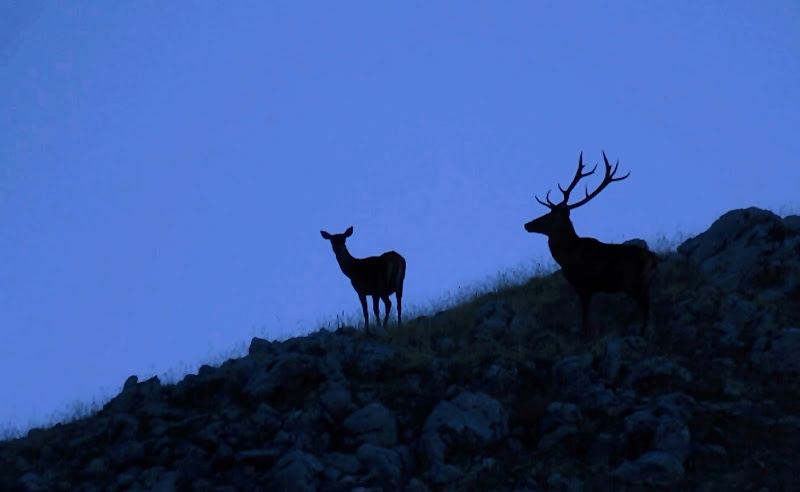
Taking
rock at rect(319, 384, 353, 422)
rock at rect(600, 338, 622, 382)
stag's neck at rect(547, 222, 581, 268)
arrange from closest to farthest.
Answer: rock at rect(319, 384, 353, 422) → rock at rect(600, 338, 622, 382) → stag's neck at rect(547, 222, 581, 268)

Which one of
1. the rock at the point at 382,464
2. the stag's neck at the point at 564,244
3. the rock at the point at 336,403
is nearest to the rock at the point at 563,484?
the rock at the point at 382,464

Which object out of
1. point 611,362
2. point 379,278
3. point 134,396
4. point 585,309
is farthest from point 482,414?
point 379,278

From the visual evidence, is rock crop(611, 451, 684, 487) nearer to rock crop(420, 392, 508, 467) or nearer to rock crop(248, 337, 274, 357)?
rock crop(420, 392, 508, 467)

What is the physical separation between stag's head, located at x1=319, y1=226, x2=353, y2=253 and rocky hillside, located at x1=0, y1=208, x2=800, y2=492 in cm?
324

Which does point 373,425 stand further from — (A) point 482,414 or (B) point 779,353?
(B) point 779,353

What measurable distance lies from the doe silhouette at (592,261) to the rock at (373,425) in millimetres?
4140

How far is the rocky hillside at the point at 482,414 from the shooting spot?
39.6 ft

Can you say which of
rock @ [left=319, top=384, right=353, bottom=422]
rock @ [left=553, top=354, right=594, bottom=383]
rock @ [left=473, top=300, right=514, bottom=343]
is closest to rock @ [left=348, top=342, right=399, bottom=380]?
rock @ [left=319, top=384, right=353, bottom=422]

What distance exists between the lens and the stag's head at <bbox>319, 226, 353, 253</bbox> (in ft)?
66.5

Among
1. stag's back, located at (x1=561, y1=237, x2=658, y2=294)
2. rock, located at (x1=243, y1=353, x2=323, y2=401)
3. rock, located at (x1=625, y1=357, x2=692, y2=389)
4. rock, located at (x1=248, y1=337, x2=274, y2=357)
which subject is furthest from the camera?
rock, located at (x1=248, y1=337, x2=274, y2=357)

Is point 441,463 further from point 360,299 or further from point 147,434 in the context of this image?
point 360,299

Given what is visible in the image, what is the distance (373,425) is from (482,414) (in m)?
1.28

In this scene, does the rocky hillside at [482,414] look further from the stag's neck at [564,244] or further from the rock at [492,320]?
the stag's neck at [564,244]

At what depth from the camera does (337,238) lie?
67.0 feet
